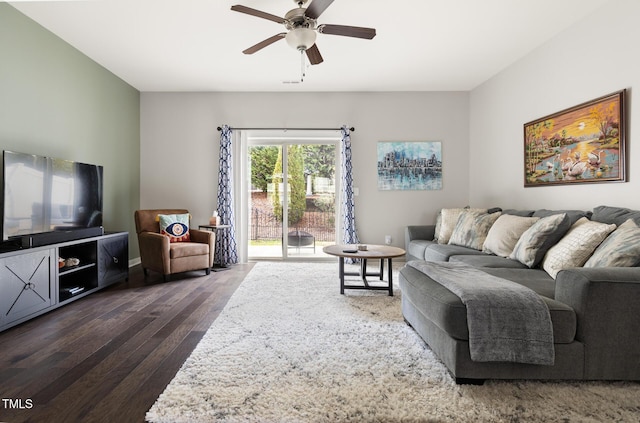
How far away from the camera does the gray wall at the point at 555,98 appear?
265 centimetres

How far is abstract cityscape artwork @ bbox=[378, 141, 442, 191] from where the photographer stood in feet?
16.8

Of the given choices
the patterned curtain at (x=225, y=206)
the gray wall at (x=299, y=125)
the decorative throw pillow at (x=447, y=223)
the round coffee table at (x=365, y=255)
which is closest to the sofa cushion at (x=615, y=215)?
the decorative throw pillow at (x=447, y=223)

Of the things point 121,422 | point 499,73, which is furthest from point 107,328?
point 499,73

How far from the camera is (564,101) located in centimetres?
330

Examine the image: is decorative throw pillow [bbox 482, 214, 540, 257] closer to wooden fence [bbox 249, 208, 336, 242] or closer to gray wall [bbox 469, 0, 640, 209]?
gray wall [bbox 469, 0, 640, 209]

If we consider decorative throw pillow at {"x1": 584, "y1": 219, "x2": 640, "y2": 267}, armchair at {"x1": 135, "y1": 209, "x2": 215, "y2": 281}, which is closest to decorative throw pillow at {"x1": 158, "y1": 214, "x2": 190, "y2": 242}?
armchair at {"x1": 135, "y1": 209, "x2": 215, "y2": 281}

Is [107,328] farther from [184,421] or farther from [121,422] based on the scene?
[184,421]

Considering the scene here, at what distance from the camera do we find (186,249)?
4051 millimetres

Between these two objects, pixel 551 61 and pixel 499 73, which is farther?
pixel 499 73

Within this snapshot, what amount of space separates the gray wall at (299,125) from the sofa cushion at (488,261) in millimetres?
2060

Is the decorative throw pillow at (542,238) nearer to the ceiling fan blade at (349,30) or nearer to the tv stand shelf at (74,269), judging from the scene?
the ceiling fan blade at (349,30)

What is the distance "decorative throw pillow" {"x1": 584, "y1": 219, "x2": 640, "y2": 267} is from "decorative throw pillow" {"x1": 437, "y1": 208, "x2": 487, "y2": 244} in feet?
6.39

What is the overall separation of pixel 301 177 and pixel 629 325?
427 centimetres

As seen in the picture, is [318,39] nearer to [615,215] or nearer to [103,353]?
[615,215]
